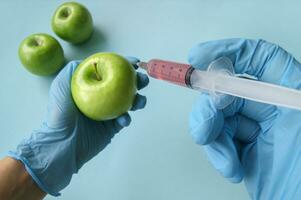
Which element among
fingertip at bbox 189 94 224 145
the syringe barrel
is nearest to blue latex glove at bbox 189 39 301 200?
fingertip at bbox 189 94 224 145

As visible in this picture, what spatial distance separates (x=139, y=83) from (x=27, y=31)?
0.61m

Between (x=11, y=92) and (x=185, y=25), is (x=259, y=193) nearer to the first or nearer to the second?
(x=185, y=25)

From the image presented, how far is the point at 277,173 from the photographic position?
943 millimetres

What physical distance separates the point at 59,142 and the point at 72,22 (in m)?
0.44

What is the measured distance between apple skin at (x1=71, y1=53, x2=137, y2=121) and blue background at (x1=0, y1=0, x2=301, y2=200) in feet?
0.93

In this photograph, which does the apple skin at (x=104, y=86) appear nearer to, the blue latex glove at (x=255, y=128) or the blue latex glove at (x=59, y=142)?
the blue latex glove at (x=59, y=142)

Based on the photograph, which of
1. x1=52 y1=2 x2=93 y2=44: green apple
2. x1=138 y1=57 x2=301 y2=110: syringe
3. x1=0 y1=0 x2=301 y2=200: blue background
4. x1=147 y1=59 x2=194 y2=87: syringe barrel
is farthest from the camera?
x1=52 y1=2 x2=93 y2=44: green apple

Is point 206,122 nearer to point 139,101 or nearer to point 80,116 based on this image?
point 139,101

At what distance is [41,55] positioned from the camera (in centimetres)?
119

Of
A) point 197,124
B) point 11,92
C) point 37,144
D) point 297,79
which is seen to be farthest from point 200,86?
point 11,92

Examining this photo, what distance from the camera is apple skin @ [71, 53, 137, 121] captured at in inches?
33.5

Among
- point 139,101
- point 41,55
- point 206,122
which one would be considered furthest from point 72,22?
point 206,122

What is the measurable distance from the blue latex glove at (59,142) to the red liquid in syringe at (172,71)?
5 centimetres

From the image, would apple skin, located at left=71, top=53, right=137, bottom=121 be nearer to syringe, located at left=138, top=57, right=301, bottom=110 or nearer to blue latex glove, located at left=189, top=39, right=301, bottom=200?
syringe, located at left=138, top=57, right=301, bottom=110
